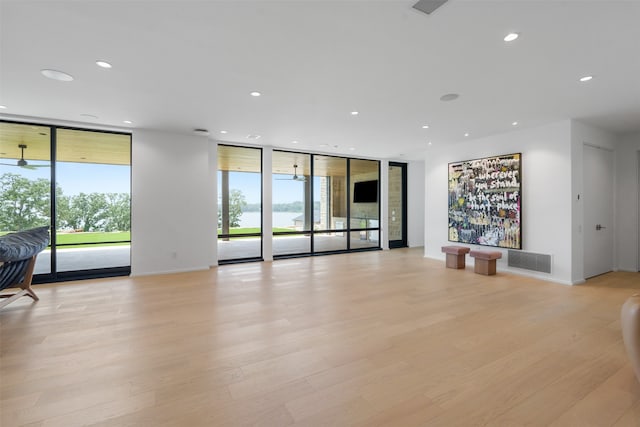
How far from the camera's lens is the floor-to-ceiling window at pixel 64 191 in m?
5.18

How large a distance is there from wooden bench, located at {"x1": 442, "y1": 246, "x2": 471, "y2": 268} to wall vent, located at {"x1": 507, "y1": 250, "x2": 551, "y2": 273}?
2.70 feet

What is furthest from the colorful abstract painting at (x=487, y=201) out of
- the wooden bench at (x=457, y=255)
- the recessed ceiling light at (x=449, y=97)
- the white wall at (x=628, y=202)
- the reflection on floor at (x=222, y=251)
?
the reflection on floor at (x=222, y=251)

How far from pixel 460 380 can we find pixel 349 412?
3.15 feet

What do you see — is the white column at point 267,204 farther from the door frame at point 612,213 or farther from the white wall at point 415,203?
the door frame at point 612,213

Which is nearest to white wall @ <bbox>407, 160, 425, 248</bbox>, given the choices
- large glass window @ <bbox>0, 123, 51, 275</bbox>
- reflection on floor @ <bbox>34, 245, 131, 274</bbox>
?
reflection on floor @ <bbox>34, 245, 131, 274</bbox>

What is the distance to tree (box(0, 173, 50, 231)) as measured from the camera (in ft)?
16.8

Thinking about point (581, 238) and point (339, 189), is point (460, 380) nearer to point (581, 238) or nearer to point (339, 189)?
point (581, 238)

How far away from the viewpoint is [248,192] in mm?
7340

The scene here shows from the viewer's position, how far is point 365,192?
920 cm

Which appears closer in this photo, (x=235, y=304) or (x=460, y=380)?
A: (x=460, y=380)

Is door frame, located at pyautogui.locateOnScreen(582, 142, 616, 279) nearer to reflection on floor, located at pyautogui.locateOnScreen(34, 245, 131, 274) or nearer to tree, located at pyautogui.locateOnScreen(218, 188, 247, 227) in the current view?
tree, located at pyautogui.locateOnScreen(218, 188, 247, 227)

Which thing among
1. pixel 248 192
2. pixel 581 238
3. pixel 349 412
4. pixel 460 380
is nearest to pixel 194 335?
pixel 349 412

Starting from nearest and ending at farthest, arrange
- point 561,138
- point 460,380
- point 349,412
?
point 349,412, point 460,380, point 561,138

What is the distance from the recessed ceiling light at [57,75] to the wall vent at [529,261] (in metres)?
7.74
